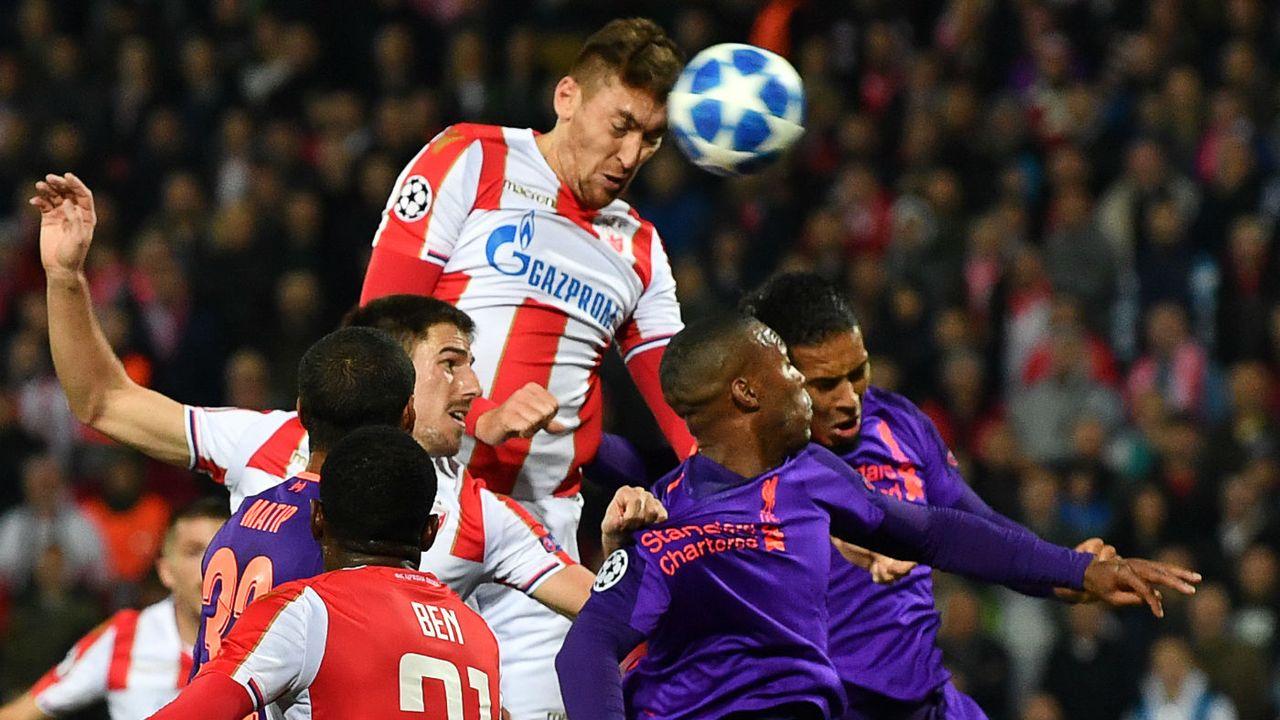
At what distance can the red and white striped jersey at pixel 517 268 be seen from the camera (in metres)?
6.07

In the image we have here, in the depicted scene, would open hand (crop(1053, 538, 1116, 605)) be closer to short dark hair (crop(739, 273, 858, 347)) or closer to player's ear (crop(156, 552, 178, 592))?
short dark hair (crop(739, 273, 858, 347))

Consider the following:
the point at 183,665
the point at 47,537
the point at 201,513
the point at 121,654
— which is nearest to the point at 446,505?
the point at 201,513

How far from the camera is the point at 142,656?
784 cm

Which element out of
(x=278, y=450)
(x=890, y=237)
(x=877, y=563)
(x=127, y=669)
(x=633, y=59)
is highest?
(x=633, y=59)

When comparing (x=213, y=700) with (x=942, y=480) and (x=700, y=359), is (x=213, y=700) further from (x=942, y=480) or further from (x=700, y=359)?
(x=942, y=480)

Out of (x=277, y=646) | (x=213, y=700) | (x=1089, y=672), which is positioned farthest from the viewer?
(x=1089, y=672)

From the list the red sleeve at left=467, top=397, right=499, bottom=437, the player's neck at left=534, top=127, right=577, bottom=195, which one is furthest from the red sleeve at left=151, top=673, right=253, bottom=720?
the player's neck at left=534, top=127, right=577, bottom=195

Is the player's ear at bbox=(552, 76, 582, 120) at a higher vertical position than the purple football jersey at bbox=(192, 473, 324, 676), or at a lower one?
higher

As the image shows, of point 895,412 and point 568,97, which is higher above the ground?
point 568,97

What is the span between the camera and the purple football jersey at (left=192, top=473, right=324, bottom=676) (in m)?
4.42

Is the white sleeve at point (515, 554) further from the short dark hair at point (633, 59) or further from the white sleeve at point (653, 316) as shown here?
the short dark hair at point (633, 59)

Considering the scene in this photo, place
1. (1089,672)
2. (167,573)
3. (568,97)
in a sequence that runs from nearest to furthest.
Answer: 1. (568,97)
2. (167,573)
3. (1089,672)

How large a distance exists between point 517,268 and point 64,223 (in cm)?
148

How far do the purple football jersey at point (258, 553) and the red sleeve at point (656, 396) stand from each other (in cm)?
182
